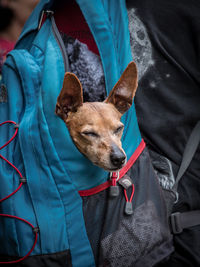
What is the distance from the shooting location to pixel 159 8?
3.58 feet

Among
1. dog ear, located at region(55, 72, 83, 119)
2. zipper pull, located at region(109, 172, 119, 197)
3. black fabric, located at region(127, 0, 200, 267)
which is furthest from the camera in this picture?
black fabric, located at region(127, 0, 200, 267)

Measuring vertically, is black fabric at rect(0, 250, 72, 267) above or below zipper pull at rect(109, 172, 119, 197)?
below

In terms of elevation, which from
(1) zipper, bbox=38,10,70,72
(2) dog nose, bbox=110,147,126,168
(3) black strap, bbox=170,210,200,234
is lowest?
(3) black strap, bbox=170,210,200,234

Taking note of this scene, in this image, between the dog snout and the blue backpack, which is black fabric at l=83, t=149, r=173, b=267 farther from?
the dog snout

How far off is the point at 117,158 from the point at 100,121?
16cm

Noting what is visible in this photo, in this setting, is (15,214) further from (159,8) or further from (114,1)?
(159,8)

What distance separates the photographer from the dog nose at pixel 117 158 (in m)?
0.84

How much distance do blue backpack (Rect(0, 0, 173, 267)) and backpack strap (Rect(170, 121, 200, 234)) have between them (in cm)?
12

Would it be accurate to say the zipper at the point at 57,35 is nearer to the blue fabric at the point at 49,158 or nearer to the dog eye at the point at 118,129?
the blue fabric at the point at 49,158

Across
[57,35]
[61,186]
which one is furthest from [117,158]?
[57,35]

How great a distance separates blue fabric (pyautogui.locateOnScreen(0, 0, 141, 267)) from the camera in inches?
35.3

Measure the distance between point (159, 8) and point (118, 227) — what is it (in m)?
0.94

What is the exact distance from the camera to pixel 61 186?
3.00 feet

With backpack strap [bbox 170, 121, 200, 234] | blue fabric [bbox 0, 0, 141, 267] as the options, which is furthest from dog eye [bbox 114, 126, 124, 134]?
backpack strap [bbox 170, 121, 200, 234]
